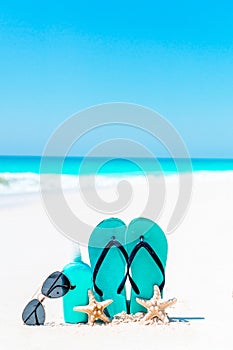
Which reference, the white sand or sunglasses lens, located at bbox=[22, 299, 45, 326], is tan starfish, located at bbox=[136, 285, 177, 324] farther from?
sunglasses lens, located at bbox=[22, 299, 45, 326]

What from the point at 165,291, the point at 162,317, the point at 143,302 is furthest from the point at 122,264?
the point at 165,291

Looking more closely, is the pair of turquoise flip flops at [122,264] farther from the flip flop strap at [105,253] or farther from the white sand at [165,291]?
the white sand at [165,291]

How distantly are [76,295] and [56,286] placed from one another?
14 centimetres

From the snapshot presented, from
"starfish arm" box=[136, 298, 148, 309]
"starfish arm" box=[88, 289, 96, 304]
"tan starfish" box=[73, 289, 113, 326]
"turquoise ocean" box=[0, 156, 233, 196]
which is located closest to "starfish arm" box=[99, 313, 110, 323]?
"tan starfish" box=[73, 289, 113, 326]

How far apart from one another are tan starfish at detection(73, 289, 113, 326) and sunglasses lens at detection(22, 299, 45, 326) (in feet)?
0.72

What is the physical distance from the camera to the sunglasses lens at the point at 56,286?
→ 2965 mm

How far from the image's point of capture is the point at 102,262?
306 cm

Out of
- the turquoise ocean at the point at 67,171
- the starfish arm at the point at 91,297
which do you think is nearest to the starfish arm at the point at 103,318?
the starfish arm at the point at 91,297

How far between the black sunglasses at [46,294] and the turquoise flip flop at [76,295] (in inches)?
1.4

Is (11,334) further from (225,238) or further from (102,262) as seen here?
(225,238)

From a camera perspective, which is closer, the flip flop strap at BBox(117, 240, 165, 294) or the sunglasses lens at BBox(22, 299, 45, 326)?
the sunglasses lens at BBox(22, 299, 45, 326)

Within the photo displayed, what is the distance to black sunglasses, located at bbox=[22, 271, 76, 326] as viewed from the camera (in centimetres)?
295

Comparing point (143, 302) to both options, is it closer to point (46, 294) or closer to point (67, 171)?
point (46, 294)

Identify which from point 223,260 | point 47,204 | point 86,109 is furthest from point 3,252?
point 47,204
